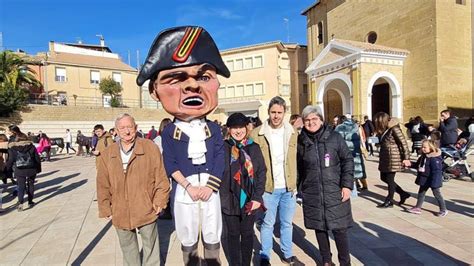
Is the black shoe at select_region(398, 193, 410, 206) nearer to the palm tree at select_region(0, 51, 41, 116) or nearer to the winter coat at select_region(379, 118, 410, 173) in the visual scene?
the winter coat at select_region(379, 118, 410, 173)

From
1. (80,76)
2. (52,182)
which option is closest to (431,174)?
(52,182)

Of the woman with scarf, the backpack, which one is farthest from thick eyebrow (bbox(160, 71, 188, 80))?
the backpack

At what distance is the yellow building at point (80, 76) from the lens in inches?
1235

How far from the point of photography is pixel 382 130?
574 cm

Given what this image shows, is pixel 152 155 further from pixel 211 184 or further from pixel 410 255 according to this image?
pixel 410 255

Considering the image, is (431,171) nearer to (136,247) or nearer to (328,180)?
(328,180)

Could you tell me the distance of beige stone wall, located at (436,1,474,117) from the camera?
56.3 feet

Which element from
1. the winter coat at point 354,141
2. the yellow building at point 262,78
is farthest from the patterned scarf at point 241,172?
the yellow building at point 262,78

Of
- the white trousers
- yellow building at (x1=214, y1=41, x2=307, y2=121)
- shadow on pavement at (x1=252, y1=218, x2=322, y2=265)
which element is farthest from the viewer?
yellow building at (x1=214, y1=41, x2=307, y2=121)

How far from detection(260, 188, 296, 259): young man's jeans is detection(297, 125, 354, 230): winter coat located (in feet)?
1.04

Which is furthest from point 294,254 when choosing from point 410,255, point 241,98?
point 241,98

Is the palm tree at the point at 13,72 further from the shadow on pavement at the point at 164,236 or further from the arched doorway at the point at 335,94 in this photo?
the shadow on pavement at the point at 164,236

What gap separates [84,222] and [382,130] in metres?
5.63

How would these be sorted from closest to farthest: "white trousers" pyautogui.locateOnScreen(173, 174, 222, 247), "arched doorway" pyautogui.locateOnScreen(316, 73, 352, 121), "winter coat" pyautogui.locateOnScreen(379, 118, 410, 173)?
"white trousers" pyautogui.locateOnScreen(173, 174, 222, 247)
"winter coat" pyautogui.locateOnScreen(379, 118, 410, 173)
"arched doorway" pyautogui.locateOnScreen(316, 73, 352, 121)
